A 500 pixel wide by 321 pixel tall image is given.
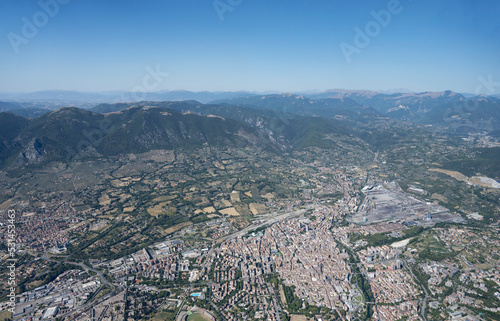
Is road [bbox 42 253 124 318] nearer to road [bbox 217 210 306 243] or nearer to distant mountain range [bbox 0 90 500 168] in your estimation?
road [bbox 217 210 306 243]

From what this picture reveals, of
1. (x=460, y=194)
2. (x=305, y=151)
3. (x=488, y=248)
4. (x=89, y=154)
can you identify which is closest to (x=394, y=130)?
(x=305, y=151)

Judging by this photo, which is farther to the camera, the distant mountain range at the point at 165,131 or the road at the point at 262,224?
the distant mountain range at the point at 165,131

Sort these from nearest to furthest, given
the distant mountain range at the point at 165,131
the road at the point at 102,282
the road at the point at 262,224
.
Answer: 1. the road at the point at 102,282
2. the road at the point at 262,224
3. the distant mountain range at the point at 165,131

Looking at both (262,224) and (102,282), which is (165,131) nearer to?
(262,224)

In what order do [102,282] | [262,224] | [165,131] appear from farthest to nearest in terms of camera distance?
[165,131] < [262,224] < [102,282]

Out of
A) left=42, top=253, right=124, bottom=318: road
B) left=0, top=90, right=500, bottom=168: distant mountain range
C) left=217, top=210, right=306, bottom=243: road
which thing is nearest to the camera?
left=42, top=253, right=124, bottom=318: road

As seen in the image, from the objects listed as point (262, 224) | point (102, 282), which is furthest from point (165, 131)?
point (102, 282)

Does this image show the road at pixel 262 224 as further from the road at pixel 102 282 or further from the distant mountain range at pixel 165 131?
the distant mountain range at pixel 165 131

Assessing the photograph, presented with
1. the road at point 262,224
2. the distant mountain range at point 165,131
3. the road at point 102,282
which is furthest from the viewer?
the distant mountain range at point 165,131

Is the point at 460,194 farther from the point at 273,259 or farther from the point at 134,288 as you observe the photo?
the point at 134,288

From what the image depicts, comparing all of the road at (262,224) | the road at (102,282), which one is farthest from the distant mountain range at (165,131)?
the road at (102,282)

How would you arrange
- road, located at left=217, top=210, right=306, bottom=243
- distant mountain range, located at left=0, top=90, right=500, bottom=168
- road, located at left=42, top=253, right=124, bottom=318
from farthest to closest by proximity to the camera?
distant mountain range, located at left=0, top=90, right=500, bottom=168 → road, located at left=217, top=210, right=306, bottom=243 → road, located at left=42, top=253, right=124, bottom=318

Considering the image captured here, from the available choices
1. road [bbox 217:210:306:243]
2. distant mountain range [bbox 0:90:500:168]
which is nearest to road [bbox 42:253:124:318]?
road [bbox 217:210:306:243]
